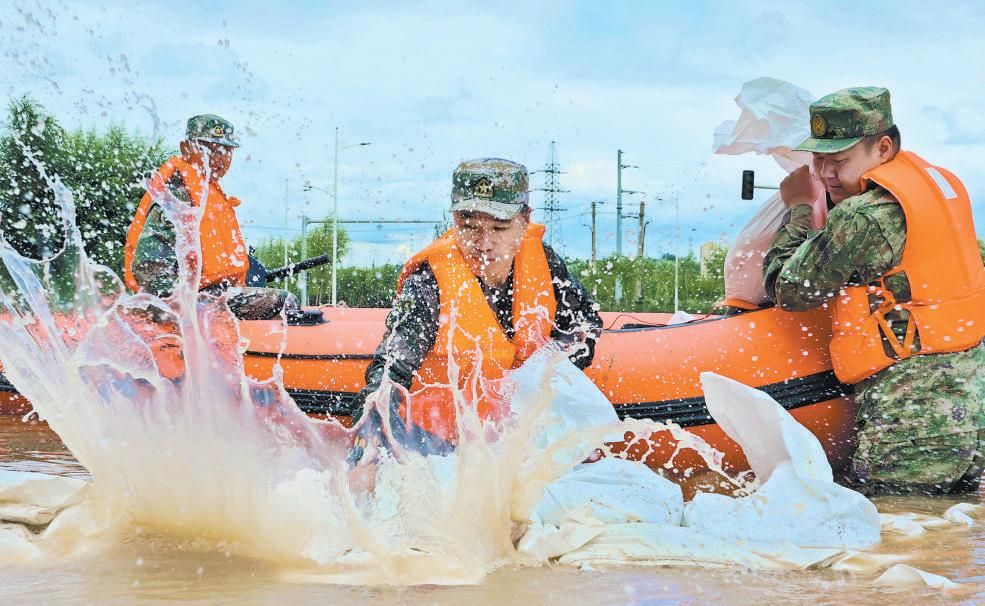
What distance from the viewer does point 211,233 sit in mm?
5504

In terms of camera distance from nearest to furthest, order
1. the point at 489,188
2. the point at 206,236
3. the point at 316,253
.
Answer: the point at 489,188 < the point at 206,236 < the point at 316,253

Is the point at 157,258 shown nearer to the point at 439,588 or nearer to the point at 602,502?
the point at 602,502

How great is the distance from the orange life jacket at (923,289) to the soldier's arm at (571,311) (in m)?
0.96

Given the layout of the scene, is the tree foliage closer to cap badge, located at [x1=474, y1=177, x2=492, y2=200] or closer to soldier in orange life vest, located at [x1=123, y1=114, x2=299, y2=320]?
soldier in orange life vest, located at [x1=123, y1=114, x2=299, y2=320]

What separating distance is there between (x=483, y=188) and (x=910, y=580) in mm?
1815

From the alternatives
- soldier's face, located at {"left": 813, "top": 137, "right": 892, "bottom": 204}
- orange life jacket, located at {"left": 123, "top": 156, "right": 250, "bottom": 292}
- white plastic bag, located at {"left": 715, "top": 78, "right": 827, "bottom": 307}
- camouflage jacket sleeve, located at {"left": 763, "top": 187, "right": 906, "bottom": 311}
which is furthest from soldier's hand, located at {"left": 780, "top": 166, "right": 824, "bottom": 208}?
orange life jacket, located at {"left": 123, "top": 156, "right": 250, "bottom": 292}

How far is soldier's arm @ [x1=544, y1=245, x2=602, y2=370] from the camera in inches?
157

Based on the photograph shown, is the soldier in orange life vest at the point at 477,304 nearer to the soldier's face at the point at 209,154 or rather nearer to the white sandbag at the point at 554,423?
the white sandbag at the point at 554,423

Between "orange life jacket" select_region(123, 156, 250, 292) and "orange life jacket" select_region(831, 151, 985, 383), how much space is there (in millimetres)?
3074

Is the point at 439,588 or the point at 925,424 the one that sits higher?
the point at 925,424

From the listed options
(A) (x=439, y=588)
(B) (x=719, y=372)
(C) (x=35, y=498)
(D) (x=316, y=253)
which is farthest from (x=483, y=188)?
(D) (x=316, y=253)

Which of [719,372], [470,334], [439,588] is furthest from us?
[719,372]

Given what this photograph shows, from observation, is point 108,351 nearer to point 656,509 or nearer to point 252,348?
point 252,348

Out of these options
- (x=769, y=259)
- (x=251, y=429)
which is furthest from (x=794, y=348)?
(x=251, y=429)
